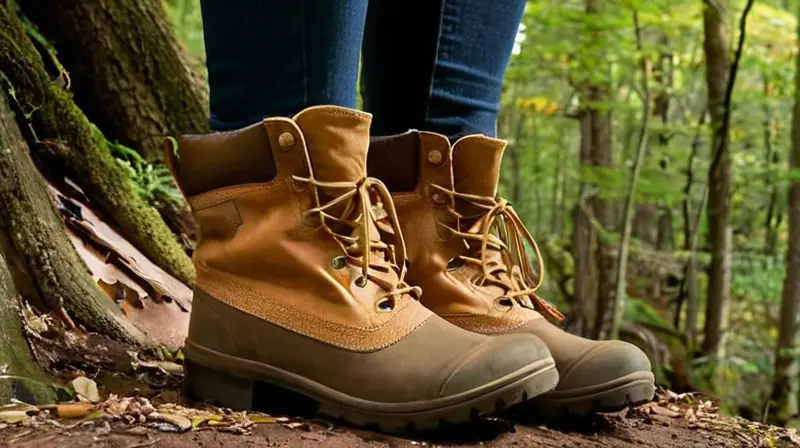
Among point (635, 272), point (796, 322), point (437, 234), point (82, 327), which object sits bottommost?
point (635, 272)

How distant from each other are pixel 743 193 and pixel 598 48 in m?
A: 6.00

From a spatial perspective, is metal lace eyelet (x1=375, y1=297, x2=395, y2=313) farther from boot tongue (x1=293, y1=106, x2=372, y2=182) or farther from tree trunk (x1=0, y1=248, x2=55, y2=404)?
tree trunk (x1=0, y1=248, x2=55, y2=404)

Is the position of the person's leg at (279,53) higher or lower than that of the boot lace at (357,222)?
higher

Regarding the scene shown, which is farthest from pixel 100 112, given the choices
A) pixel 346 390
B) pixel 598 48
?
pixel 598 48

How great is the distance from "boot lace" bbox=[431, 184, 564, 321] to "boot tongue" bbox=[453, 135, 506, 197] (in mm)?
22

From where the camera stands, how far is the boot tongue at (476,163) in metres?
1.32

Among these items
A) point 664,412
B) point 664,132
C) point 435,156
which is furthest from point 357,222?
point 664,132

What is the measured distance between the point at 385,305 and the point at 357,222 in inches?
5.7

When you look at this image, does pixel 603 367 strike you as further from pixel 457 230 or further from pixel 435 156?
pixel 435 156

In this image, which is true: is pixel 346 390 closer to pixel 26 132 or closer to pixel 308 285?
pixel 308 285

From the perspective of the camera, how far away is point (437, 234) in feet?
4.31

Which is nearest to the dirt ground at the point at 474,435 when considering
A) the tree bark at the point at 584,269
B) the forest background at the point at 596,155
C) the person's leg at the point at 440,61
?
the forest background at the point at 596,155

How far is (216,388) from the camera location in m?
1.19

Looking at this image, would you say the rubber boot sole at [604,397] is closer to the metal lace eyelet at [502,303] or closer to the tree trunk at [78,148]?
the metal lace eyelet at [502,303]
